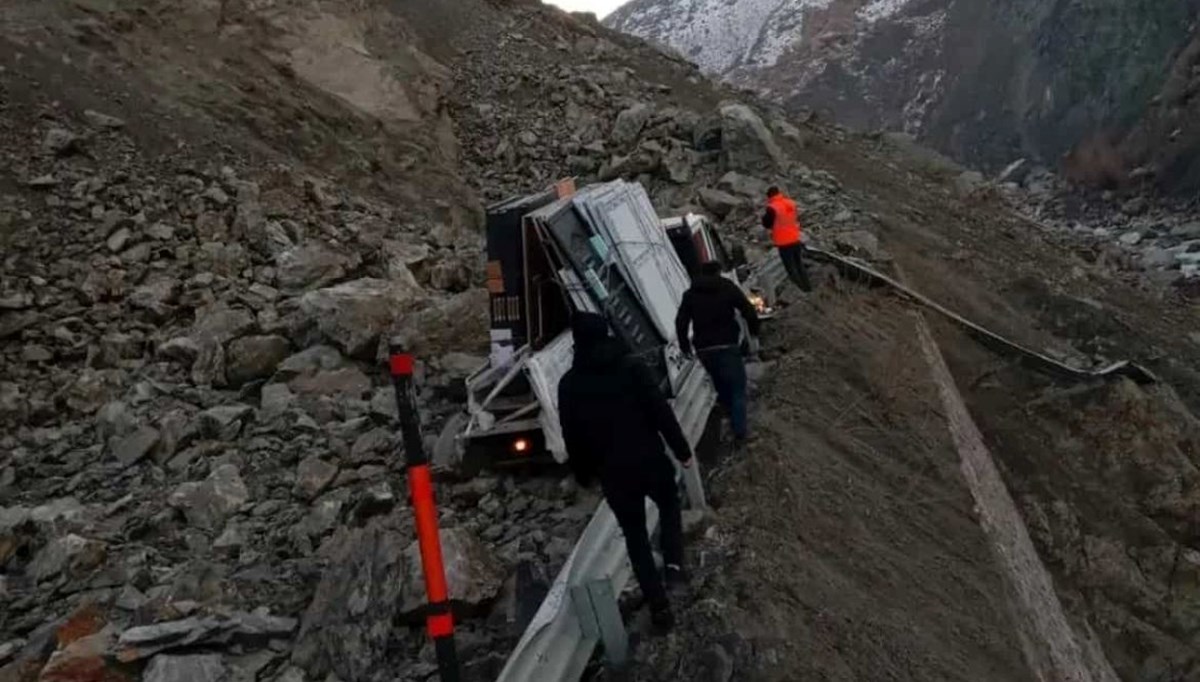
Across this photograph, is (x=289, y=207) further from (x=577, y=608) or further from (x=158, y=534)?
(x=577, y=608)

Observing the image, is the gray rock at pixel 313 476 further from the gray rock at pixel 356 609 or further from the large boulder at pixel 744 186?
the large boulder at pixel 744 186

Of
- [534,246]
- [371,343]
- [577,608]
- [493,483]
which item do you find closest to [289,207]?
[371,343]

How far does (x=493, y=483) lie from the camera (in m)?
6.10

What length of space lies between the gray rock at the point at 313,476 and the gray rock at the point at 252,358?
194 cm

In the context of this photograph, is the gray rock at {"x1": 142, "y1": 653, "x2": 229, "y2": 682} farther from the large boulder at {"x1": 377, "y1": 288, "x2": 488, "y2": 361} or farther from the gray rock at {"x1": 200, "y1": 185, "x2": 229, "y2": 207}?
the gray rock at {"x1": 200, "y1": 185, "x2": 229, "y2": 207}

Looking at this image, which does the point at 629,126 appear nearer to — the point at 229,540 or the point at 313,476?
the point at 313,476

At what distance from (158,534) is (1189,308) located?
16877 mm

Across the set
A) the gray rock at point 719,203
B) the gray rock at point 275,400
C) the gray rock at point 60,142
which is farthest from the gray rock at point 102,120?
the gray rock at point 719,203

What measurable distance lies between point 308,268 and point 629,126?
9.33 m

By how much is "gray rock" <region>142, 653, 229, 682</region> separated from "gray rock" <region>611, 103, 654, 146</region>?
14465mm

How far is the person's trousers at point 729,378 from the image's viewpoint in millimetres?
6547

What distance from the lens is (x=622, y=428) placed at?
4383mm

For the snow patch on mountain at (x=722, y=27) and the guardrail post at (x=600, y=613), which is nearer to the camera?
the guardrail post at (x=600, y=613)

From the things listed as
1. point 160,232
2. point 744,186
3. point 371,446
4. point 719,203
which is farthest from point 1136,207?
point 371,446
